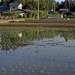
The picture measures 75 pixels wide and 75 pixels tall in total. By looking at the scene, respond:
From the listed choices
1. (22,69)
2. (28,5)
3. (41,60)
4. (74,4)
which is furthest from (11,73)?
(74,4)

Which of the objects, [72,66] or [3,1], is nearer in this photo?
[72,66]

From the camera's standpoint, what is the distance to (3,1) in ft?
287

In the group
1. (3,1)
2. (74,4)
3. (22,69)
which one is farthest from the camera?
(74,4)

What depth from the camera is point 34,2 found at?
265 ft

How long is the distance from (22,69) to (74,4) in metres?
90.1

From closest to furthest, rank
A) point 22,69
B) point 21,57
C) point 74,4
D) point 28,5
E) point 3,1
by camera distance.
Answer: point 22,69 → point 21,57 → point 28,5 → point 3,1 → point 74,4

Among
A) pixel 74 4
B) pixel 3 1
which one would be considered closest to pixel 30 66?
pixel 3 1

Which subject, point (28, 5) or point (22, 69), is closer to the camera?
point (22, 69)

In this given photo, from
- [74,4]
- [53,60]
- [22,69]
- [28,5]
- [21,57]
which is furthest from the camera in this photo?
[74,4]

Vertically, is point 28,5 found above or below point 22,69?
above

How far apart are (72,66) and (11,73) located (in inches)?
90.9

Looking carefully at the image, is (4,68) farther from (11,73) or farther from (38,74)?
(38,74)

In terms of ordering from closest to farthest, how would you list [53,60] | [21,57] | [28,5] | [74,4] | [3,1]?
[53,60]
[21,57]
[28,5]
[3,1]
[74,4]

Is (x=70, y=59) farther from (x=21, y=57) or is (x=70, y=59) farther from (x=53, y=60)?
(x=21, y=57)
